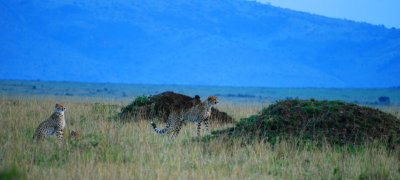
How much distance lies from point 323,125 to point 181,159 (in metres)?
3.70

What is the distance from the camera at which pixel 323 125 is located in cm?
1303

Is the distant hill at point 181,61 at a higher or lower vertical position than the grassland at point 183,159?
higher

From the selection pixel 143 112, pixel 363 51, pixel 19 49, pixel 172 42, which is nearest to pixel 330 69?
pixel 363 51

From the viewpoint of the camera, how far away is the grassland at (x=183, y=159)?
9.07 m

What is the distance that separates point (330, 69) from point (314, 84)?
82.9 feet

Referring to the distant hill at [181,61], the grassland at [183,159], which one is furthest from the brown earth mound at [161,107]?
the distant hill at [181,61]

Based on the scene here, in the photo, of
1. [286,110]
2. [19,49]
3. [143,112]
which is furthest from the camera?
[19,49]

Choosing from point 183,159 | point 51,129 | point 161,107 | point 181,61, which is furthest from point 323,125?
point 181,61

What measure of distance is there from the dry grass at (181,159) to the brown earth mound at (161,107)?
15.1 ft

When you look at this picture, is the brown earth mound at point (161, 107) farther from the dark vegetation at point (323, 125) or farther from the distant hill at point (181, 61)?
the distant hill at point (181, 61)

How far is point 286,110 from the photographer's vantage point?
13.6 metres

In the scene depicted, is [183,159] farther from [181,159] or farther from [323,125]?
[323,125]

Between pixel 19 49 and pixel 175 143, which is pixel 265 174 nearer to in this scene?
pixel 175 143

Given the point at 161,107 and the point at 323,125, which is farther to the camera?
the point at 161,107
